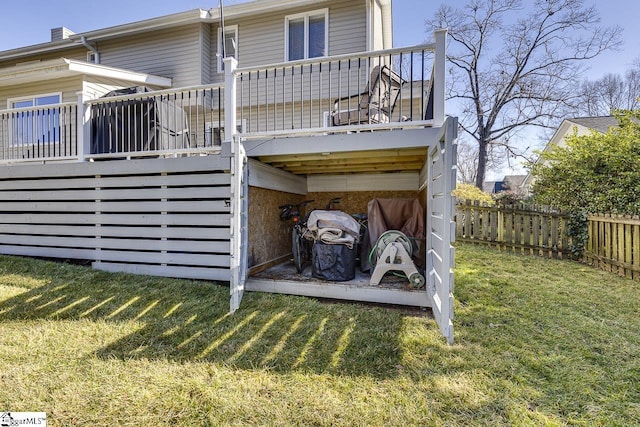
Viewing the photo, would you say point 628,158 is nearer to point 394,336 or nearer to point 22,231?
point 394,336

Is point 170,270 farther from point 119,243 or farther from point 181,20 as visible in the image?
point 181,20

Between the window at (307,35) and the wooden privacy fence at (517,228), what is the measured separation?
212 inches

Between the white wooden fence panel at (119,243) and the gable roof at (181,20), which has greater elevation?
the gable roof at (181,20)

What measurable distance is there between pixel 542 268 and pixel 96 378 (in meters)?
6.30

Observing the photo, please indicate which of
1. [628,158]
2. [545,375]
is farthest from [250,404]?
[628,158]

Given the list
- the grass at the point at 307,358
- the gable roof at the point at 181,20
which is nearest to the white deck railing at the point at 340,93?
the gable roof at the point at 181,20

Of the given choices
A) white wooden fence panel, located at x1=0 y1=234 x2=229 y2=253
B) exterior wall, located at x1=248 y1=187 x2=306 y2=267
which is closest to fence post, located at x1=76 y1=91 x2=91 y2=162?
white wooden fence panel, located at x1=0 y1=234 x2=229 y2=253

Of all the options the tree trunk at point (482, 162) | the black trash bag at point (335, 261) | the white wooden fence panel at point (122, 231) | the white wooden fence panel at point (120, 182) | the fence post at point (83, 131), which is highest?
the tree trunk at point (482, 162)

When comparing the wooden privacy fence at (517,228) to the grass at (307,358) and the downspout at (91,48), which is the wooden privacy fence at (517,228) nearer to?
the grass at (307,358)

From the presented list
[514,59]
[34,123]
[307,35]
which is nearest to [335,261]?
[34,123]

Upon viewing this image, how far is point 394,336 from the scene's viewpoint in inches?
113

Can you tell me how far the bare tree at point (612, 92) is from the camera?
682 inches

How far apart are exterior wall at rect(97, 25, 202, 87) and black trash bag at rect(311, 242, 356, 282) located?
6.94m

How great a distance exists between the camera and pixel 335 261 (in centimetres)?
393
